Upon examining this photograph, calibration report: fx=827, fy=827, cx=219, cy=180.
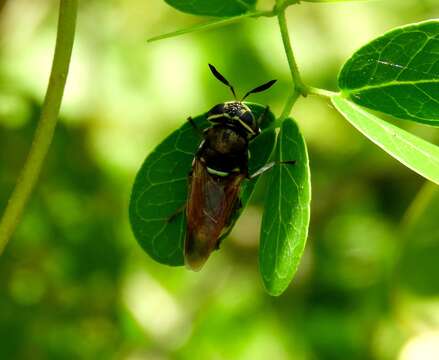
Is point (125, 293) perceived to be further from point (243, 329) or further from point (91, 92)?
point (91, 92)

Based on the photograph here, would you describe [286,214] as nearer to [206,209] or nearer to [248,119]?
[248,119]

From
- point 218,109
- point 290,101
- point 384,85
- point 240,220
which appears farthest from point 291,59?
point 240,220

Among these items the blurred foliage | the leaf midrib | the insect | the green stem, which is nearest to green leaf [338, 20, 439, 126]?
the leaf midrib

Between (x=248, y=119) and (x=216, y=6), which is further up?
(x=216, y=6)

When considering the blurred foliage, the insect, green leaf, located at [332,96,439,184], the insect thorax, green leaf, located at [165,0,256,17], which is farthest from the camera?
the blurred foliage

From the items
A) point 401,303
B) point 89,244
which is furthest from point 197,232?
point 89,244

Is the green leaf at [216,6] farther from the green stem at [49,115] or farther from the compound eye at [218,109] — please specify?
the compound eye at [218,109]

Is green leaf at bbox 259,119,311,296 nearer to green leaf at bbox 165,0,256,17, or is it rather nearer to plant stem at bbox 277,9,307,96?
plant stem at bbox 277,9,307,96
